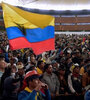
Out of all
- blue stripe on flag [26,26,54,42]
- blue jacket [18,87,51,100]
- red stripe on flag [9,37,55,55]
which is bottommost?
blue jacket [18,87,51,100]

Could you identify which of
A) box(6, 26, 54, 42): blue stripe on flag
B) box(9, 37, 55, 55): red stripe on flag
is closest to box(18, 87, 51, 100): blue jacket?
box(9, 37, 55, 55): red stripe on flag

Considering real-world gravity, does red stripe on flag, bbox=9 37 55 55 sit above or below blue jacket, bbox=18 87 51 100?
above

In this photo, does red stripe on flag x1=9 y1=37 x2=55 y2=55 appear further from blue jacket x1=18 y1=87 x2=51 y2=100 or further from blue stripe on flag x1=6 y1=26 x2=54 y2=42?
blue jacket x1=18 y1=87 x2=51 y2=100

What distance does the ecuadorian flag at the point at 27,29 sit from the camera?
3.44 metres

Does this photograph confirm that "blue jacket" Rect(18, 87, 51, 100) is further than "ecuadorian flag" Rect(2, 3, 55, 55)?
No

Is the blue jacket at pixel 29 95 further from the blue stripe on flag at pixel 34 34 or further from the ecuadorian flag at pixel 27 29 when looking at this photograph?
the blue stripe on flag at pixel 34 34

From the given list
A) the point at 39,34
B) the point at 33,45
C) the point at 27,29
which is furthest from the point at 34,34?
the point at 33,45

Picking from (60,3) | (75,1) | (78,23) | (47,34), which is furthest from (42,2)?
(47,34)

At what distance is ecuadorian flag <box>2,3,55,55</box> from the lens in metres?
3.44

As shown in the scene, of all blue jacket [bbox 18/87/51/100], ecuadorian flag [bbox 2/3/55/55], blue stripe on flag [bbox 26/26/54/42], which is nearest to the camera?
blue jacket [bbox 18/87/51/100]

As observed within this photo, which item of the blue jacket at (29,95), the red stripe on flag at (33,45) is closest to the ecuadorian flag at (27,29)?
the red stripe on flag at (33,45)

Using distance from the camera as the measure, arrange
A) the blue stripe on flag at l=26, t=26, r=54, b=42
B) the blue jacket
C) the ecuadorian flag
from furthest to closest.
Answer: the blue stripe on flag at l=26, t=26, r=54, b=42
the ecuadorian flag
the blue jacket

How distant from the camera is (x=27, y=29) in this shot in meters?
3.73

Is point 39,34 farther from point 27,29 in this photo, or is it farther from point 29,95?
point 29,95
